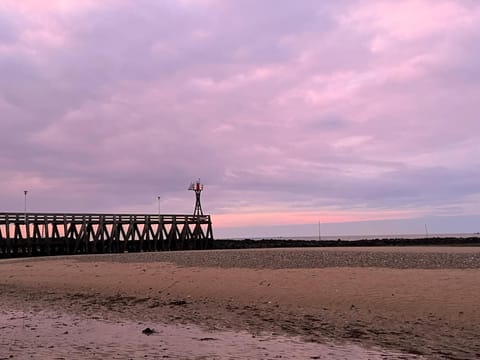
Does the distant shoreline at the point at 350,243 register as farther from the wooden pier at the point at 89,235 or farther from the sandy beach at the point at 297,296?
the sandy beach at the point at 297,296

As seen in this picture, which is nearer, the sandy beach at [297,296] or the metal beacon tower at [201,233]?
the sandy beach at [297,296]

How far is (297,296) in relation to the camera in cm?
1394

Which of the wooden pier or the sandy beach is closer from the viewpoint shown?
the sandy beach

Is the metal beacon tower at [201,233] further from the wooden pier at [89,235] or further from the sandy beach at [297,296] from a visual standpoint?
the sandy beach at [297,296]

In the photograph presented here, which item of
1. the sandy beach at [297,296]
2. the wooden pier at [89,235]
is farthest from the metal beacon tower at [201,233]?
the sandy beach at [297,296]

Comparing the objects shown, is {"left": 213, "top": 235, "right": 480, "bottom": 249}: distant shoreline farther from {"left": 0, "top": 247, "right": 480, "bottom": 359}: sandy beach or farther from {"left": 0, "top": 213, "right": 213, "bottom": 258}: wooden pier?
{"left": 0, "top": 247, "right": 480, "bottom": 359}: sandy beach

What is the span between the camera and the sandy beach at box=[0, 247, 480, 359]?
981cm

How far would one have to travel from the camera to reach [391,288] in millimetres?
14297

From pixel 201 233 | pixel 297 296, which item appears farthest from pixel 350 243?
pixel 297 296

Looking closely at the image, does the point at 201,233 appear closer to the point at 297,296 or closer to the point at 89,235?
the point at 89,235

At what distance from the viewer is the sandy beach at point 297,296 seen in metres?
9.81

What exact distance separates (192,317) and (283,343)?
3.40m

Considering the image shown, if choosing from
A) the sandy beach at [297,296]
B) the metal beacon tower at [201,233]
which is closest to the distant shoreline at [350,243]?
the metal beacon tower at [201,233]

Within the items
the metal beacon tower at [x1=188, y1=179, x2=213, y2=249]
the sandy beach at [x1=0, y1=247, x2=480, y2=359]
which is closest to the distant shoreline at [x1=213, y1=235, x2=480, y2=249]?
the metal beacon tower at [x1=188, y1=179, x2=213, y2=249]
